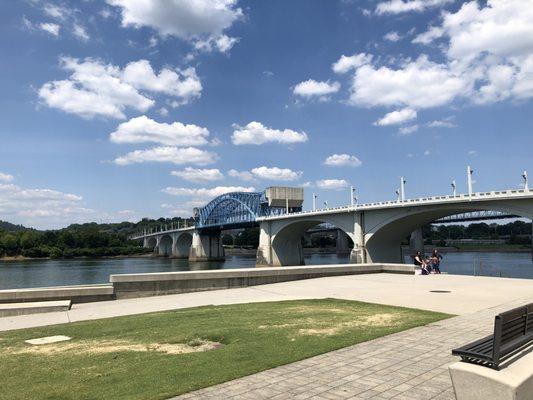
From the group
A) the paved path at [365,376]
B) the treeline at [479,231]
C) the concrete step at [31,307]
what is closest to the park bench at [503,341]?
the paved path at [365,376]

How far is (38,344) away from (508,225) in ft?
663

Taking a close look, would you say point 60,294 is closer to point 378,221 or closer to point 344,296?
point 344,296

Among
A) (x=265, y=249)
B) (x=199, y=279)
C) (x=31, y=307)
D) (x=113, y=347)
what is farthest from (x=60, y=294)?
(x=265, y=249)

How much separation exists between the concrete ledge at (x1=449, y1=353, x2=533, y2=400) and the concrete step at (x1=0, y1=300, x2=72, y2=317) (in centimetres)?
1351

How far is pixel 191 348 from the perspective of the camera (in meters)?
8.37

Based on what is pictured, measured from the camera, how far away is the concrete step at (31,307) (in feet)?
47.1

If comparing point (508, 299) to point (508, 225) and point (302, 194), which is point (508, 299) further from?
point (508, 225)

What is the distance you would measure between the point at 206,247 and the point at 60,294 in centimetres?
11476

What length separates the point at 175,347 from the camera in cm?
→ 847

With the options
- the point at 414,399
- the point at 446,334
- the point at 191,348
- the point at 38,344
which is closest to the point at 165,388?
the point at 191,348

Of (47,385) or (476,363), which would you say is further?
(47,385)

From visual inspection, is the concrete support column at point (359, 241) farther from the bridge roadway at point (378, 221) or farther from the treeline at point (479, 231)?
the treeline at point (479, 231)

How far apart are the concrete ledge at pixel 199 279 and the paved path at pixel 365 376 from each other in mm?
12245

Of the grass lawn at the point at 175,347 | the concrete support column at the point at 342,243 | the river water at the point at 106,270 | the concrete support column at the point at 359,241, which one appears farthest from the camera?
the concrete support column at the point at 342,243
